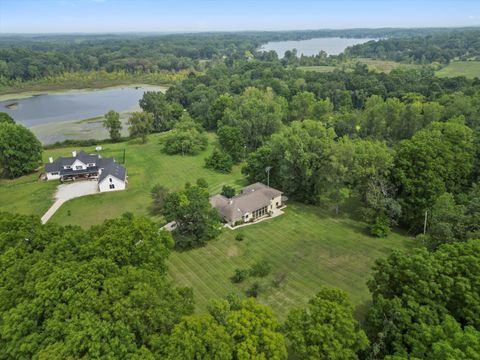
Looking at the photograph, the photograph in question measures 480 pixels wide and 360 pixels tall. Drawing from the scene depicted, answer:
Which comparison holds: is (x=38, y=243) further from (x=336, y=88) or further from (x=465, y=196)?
(x=336, y=88)

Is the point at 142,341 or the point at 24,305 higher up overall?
the point at 24,305

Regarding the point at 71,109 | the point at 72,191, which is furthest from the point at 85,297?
the point at 71,109

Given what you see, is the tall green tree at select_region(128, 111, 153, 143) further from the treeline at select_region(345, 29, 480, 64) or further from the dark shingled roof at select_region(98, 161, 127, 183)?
the treeline at select_region(345, 29, 480, 64)

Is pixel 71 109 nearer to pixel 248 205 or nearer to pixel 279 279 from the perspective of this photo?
pixel 248 205

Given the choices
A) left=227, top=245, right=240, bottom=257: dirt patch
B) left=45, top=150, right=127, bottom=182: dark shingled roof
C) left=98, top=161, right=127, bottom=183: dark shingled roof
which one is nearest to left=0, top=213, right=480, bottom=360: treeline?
left=227, top=245, right=240, bottom=257: dirt patch

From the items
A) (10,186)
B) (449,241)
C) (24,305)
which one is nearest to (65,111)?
(10,186)

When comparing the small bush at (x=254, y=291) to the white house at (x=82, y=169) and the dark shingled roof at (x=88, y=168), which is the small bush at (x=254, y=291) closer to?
the white house at (x=82, y=169)

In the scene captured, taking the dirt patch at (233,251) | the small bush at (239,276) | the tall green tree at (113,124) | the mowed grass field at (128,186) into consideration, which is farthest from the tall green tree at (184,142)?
the small bush at (239,276)
